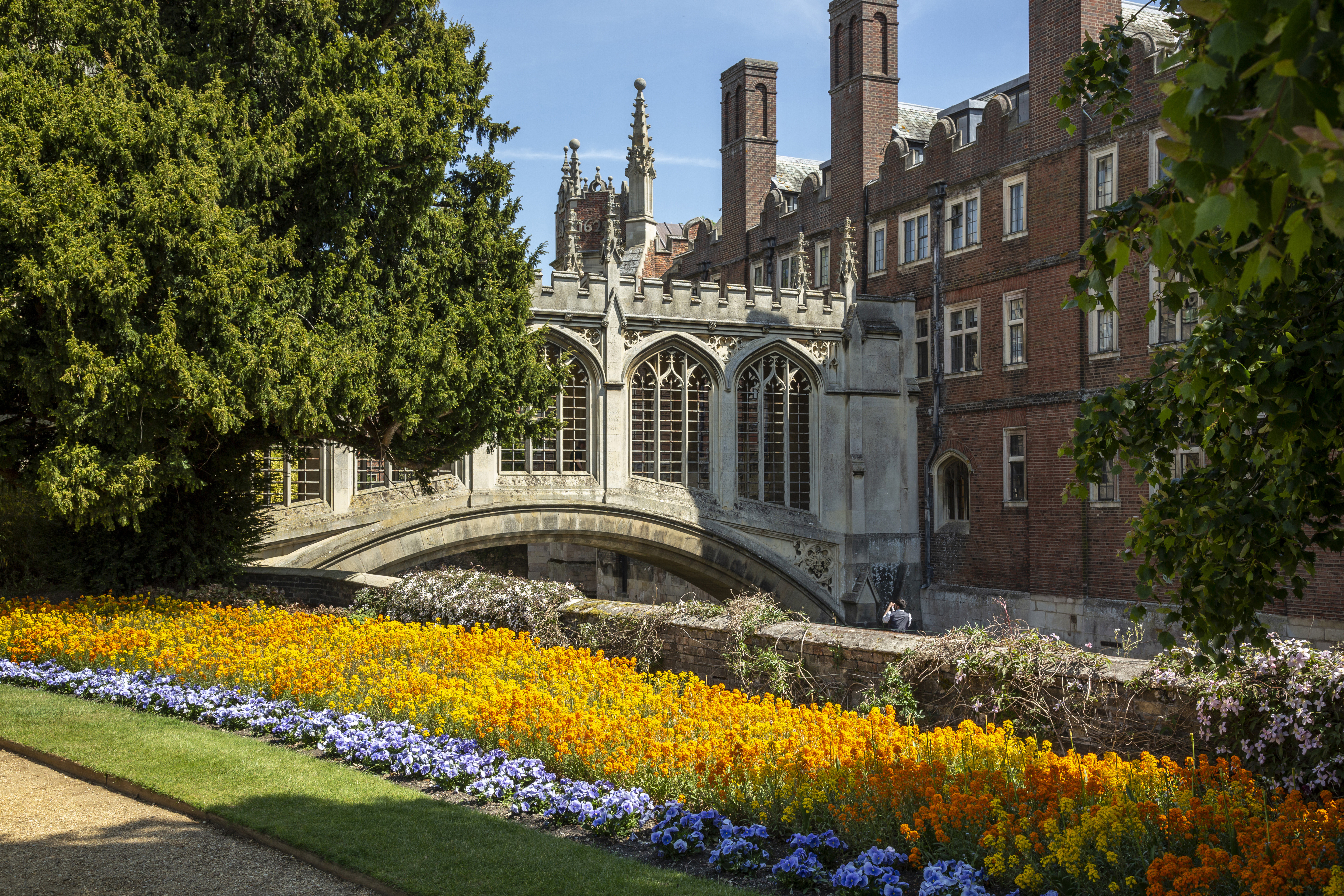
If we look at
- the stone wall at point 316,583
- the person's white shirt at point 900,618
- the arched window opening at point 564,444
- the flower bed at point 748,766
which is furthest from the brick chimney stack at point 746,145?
the flower bed at point 748,766

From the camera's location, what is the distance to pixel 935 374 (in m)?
22.8

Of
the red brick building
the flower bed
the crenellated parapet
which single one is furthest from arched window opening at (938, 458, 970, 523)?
the flower bed

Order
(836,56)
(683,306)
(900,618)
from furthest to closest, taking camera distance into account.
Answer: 1. (836,56)
2. (683,306)
3. (900,618)

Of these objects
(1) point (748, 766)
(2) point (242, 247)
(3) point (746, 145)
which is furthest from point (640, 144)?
(1) point (748, 766)

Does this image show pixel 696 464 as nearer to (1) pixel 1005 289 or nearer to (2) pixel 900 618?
(2) pixel 900 618

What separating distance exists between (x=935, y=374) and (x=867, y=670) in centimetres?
1522

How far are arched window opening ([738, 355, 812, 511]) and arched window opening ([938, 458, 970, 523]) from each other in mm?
2922

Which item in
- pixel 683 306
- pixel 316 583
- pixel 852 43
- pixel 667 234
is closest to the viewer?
pixel 316 583

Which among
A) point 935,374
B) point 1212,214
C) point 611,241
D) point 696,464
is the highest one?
point 611,241

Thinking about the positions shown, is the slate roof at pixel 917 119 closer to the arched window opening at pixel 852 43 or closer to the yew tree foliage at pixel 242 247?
the arched window opening at pixel 852 43

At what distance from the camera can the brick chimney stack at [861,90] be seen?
24781mm

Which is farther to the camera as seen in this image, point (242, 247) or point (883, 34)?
point (883, 34)

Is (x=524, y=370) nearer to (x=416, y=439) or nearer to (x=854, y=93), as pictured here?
(x=416, y=439)

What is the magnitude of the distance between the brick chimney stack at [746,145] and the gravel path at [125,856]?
80.3 feet
